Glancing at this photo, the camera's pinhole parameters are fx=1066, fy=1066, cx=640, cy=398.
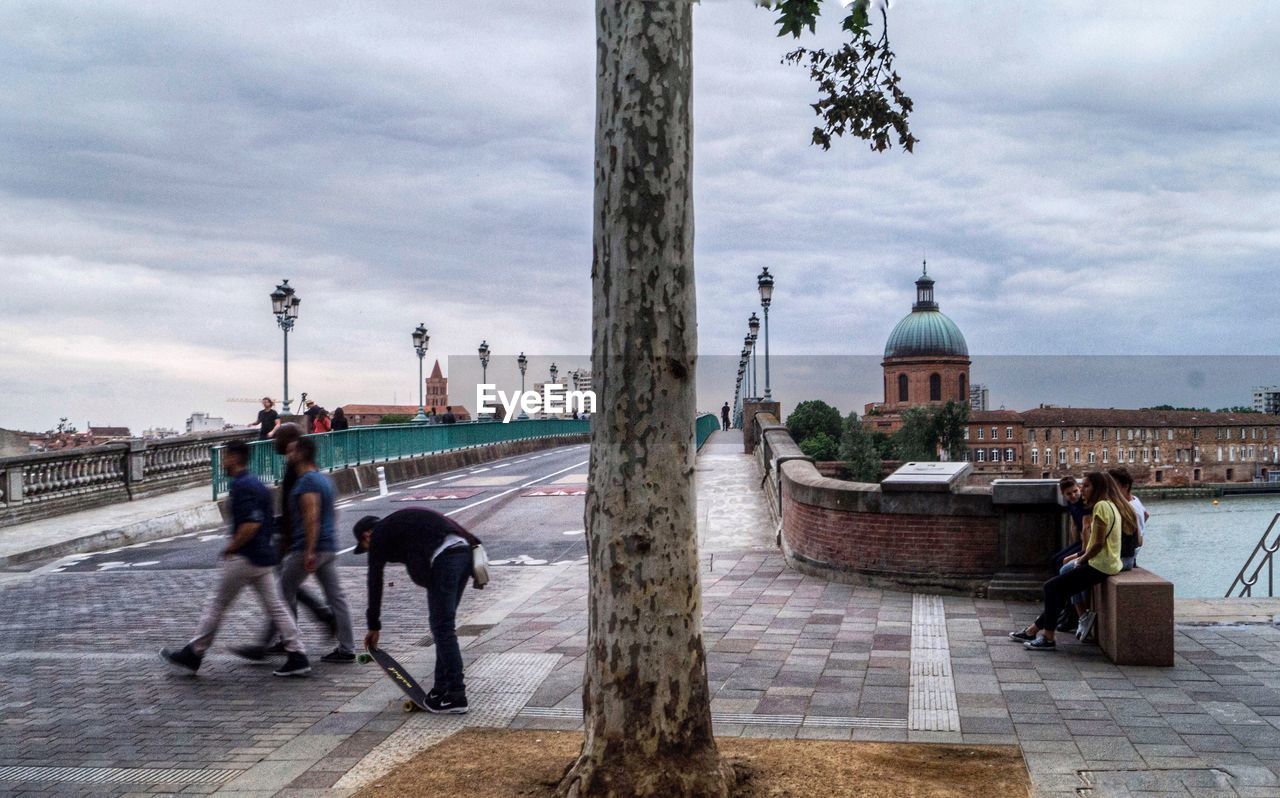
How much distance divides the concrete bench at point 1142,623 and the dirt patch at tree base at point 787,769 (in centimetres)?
245

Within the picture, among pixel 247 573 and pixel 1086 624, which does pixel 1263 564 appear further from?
pixel 247 573

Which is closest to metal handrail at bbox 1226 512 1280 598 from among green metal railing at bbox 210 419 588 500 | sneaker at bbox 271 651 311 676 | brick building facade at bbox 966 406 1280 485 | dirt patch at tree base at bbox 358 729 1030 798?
dirt patch at tree base at bbox 358 729 1030 798

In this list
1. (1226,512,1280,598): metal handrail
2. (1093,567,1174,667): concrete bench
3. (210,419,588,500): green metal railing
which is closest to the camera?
(1093,567,1174,667): concrete bench

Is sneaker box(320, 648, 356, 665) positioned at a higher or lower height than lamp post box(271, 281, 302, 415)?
lower

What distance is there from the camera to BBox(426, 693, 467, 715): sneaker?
6781 millimetres

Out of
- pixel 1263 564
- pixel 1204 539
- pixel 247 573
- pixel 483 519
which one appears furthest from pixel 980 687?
pixel 1204 539

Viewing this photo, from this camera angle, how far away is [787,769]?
5.30 metres

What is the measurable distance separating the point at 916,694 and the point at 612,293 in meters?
3.68

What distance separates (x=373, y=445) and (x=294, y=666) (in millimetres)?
21941

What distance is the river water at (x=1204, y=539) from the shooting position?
6769 centimetres

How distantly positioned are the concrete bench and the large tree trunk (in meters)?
4.16

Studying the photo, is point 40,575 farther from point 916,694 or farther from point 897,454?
point 897,454

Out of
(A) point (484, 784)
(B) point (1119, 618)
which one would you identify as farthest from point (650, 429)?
(B) point (1119, 618)

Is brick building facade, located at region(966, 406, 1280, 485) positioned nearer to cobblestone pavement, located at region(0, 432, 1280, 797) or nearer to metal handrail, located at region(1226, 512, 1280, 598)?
metal handrail, located at region(1226, 512, 1280, 598)
